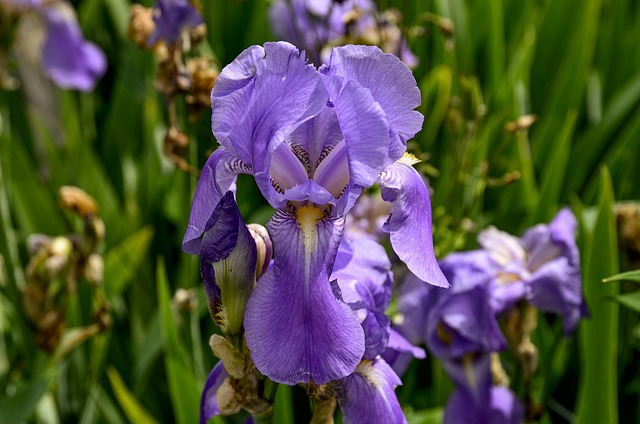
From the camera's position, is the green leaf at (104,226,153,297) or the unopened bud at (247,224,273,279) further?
the green leaf at (104,226,153,297)

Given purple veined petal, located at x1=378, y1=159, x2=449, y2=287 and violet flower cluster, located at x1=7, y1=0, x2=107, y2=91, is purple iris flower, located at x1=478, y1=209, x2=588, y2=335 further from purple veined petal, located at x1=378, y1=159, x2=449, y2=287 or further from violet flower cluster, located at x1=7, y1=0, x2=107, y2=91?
violet flower cluster, located at x1=7, y1=0, x2=107, y2=91

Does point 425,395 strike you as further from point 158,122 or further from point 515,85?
A: point 158,122

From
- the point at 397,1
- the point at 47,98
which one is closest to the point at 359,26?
the point at 397,1

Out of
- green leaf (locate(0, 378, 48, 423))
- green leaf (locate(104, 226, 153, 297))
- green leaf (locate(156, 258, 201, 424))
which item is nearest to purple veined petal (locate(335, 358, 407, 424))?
green leaf (locate(156, 258, 201, 424))

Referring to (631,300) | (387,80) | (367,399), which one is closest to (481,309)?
(631,300)

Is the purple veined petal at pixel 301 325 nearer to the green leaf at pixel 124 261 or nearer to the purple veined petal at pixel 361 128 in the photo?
the purple veined petal at pixel 361 128

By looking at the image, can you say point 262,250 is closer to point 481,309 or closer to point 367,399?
point 367,399

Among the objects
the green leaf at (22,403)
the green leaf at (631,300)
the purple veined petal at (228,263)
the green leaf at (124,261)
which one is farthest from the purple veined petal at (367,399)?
the green leaf at (124,261)
